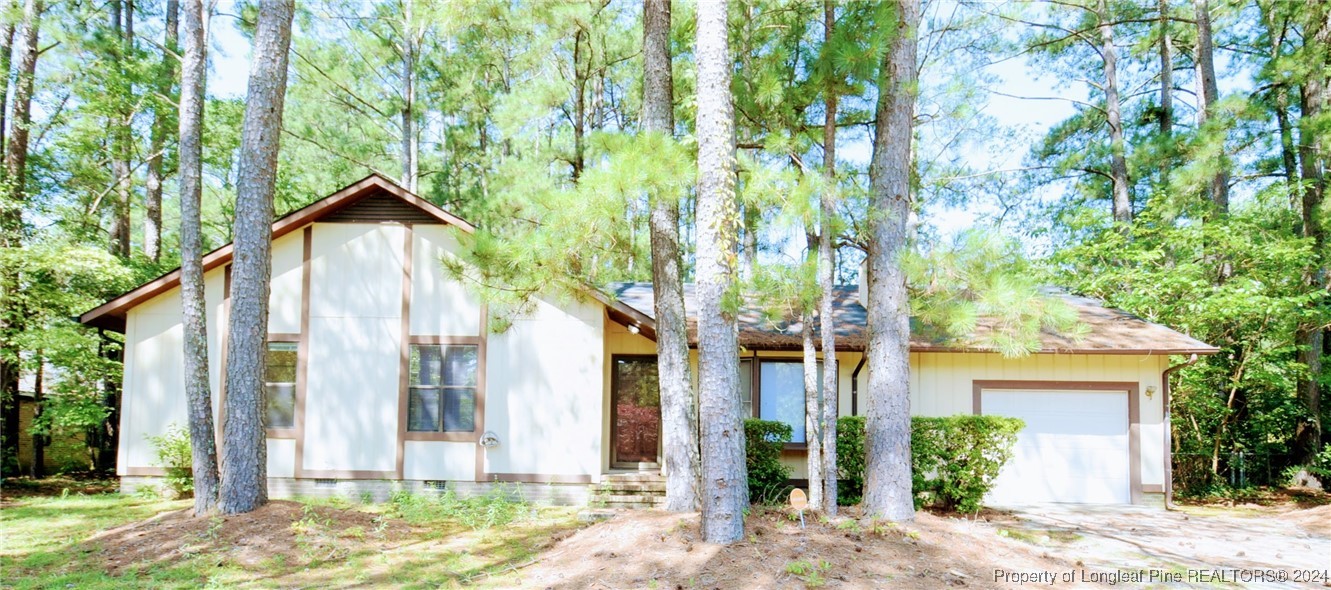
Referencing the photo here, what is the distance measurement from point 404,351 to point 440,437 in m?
1.19

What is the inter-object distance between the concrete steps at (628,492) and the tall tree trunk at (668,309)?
2.03 meters

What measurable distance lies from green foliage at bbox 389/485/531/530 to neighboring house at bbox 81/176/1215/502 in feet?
0.69

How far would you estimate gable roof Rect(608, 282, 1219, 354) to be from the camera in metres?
9.63

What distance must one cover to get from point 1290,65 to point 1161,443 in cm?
681

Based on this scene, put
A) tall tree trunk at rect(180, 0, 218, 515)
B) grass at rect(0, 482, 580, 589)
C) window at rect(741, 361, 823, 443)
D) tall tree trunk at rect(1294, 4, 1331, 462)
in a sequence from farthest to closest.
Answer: tall tree trunk at rect(1294, 4, 1331, 462) < window at rect(741, 361, 823, 443) < tall tree trunk at rect(180, 0, 218, 515) < grass at rect(0, 482, 580, 589)

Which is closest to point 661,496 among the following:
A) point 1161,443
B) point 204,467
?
point 204,467

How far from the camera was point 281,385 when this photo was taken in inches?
380

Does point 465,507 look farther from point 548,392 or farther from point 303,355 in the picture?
point 303,355

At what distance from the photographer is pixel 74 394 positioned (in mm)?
10523

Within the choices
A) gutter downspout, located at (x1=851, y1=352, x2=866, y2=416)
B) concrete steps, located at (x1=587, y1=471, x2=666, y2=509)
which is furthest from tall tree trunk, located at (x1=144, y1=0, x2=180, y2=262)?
gutter downspout, located at (x1=851, y1=352, x2=866, y2=416)

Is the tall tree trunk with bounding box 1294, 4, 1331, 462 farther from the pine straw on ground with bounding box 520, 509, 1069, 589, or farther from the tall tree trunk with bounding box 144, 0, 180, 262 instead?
the tall tree trunk with bounding box 144, 0, 180, 262

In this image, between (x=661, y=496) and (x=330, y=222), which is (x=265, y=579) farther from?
(x=330, y=222)

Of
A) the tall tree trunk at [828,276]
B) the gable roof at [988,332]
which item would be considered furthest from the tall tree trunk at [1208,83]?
the tall tree trunk at [828,276]

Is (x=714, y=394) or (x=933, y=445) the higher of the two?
(x=714, y=394)
